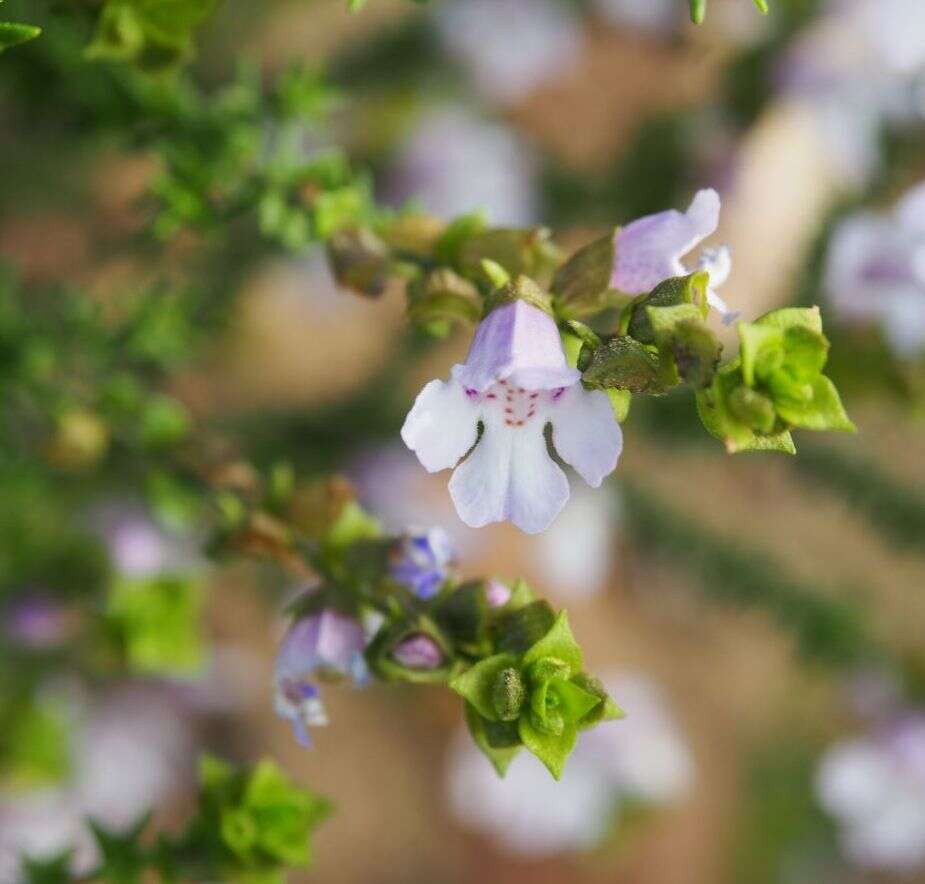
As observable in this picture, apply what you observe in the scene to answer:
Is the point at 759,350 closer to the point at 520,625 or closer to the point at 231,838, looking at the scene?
the point at 520,625

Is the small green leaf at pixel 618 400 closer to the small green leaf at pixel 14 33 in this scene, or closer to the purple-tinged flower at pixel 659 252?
the purple-tinged flower at pixel 659 252

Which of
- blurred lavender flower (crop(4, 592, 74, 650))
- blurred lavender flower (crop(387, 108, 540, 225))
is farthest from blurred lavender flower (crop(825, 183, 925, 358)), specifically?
blurred lavender flower (crop(4, 592, 74, 650))

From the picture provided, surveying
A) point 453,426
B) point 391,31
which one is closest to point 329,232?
point 453,426

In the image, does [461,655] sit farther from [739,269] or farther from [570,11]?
[739,269]

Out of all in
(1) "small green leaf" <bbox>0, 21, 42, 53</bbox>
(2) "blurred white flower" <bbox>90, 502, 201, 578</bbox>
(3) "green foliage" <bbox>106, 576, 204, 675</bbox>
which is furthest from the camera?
(2) "blurred white flower" <bbox>90, 502, 201, 578</bbox>

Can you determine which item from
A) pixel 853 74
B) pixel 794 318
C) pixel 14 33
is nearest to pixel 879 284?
pixel 853 74

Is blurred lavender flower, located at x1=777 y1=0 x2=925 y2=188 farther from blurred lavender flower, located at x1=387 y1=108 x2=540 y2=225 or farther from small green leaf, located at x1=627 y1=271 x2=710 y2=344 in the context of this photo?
small green leaf, located at x1=627 y1=271 x2=710 y2=344
